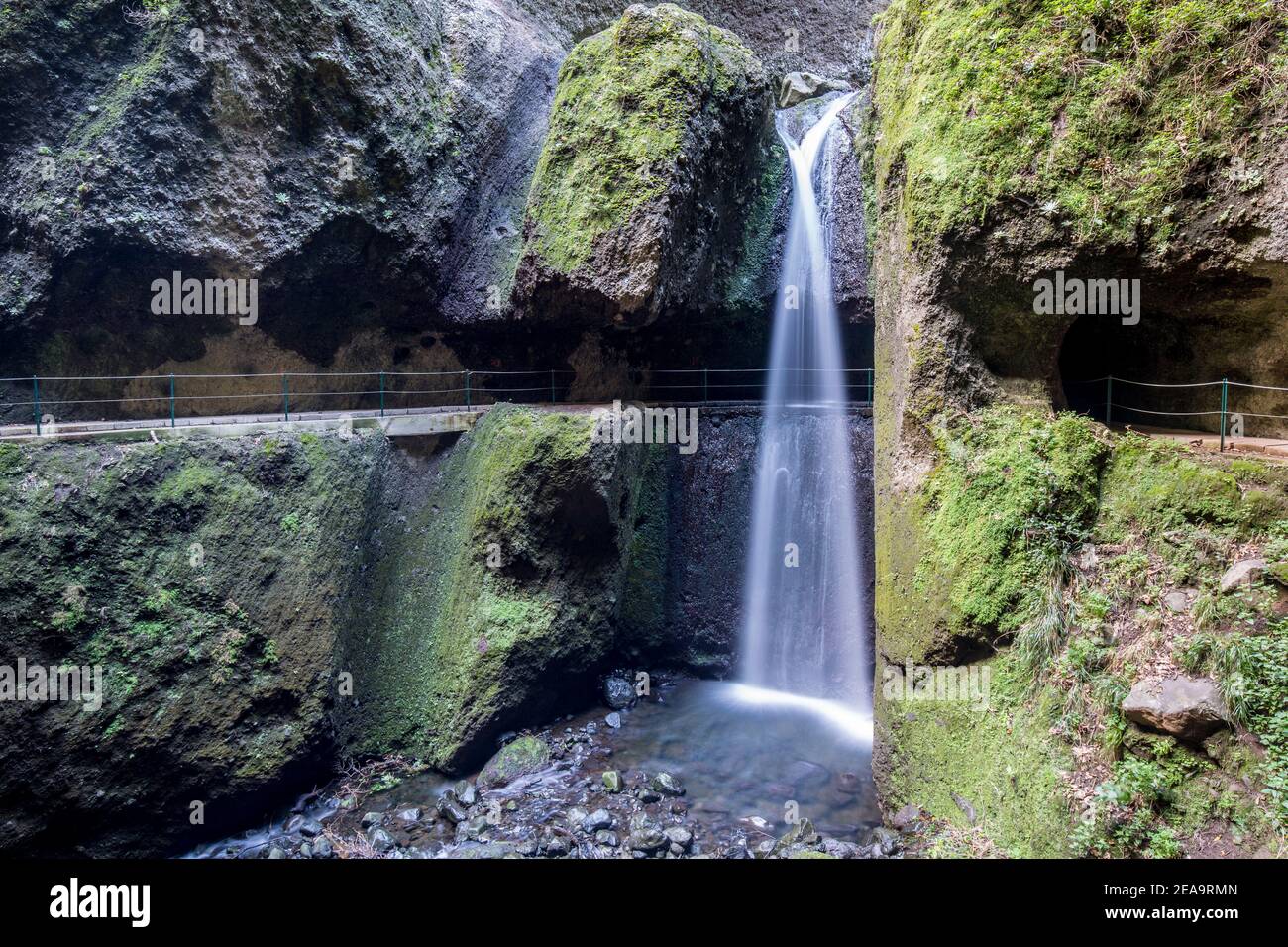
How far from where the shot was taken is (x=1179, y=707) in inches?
213

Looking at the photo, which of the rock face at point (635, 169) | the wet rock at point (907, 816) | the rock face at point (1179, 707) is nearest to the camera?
the rock face at point (1179, 707)

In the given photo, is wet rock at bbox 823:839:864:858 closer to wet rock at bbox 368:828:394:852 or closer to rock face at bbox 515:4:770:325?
wet rock at bbox 368:828:394:852

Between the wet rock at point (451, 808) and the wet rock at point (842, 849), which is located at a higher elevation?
the wet rock at point (842, 849)

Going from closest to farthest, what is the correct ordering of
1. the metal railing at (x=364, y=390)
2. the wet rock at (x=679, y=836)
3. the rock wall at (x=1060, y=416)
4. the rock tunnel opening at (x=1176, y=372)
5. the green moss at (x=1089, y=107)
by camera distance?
the rock wall at (x=1060, y=416) → the green moss at (x=1089, y=107) → the wet rock at (x=679, y=836) → the rock tunnel opening at (x=1176, y=372) → the metal railing at (x=364, y=390)

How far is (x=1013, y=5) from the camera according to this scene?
24.4 ft

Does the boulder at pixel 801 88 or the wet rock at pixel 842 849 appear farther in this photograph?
the boulder at pixel 801 88

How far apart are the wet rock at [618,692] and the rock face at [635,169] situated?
5.80 meters

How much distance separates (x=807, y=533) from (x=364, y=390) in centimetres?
828

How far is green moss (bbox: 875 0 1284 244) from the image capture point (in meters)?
6.64

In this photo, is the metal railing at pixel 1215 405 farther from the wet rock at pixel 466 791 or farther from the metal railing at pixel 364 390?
the wet rock at pixel 466 791

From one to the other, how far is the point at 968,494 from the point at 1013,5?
527 cm

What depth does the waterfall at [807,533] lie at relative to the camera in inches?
432

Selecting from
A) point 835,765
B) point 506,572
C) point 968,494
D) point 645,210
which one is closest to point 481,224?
point 645,210

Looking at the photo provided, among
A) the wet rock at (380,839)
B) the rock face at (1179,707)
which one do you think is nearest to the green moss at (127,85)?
the wet rock at (380,839)
